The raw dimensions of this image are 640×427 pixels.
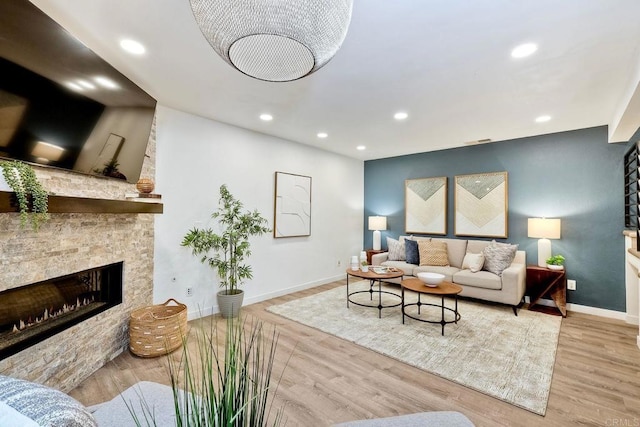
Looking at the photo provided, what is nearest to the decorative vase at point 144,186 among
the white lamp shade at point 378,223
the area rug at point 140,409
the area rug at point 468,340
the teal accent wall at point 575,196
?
the area rug at point 140,409

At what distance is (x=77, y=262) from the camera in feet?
7.50

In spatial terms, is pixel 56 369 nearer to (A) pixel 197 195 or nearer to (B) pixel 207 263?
(B) pixel 207 263

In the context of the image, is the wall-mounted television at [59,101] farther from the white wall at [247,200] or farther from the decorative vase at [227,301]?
the decorative vase at [227,301]

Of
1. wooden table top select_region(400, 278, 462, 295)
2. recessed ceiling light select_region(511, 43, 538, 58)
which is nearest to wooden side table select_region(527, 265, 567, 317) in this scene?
wooden table top select_region(400, 278, 462, 295)

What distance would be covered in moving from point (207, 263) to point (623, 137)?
17.8ft

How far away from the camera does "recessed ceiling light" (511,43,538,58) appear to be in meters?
2.17

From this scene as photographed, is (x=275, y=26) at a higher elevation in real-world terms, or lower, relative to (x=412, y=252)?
higher

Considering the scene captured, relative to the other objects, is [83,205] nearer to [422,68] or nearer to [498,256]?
[422,68]

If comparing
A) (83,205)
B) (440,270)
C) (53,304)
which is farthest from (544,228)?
(53,304)

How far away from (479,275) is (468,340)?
1.41m

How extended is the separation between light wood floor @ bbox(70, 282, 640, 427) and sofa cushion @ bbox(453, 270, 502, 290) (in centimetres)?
103

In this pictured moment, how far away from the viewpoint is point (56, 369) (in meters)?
2.07

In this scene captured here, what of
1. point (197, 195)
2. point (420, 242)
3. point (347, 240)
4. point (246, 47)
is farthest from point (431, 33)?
point (347, 240)

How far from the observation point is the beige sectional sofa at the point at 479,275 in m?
3.92
